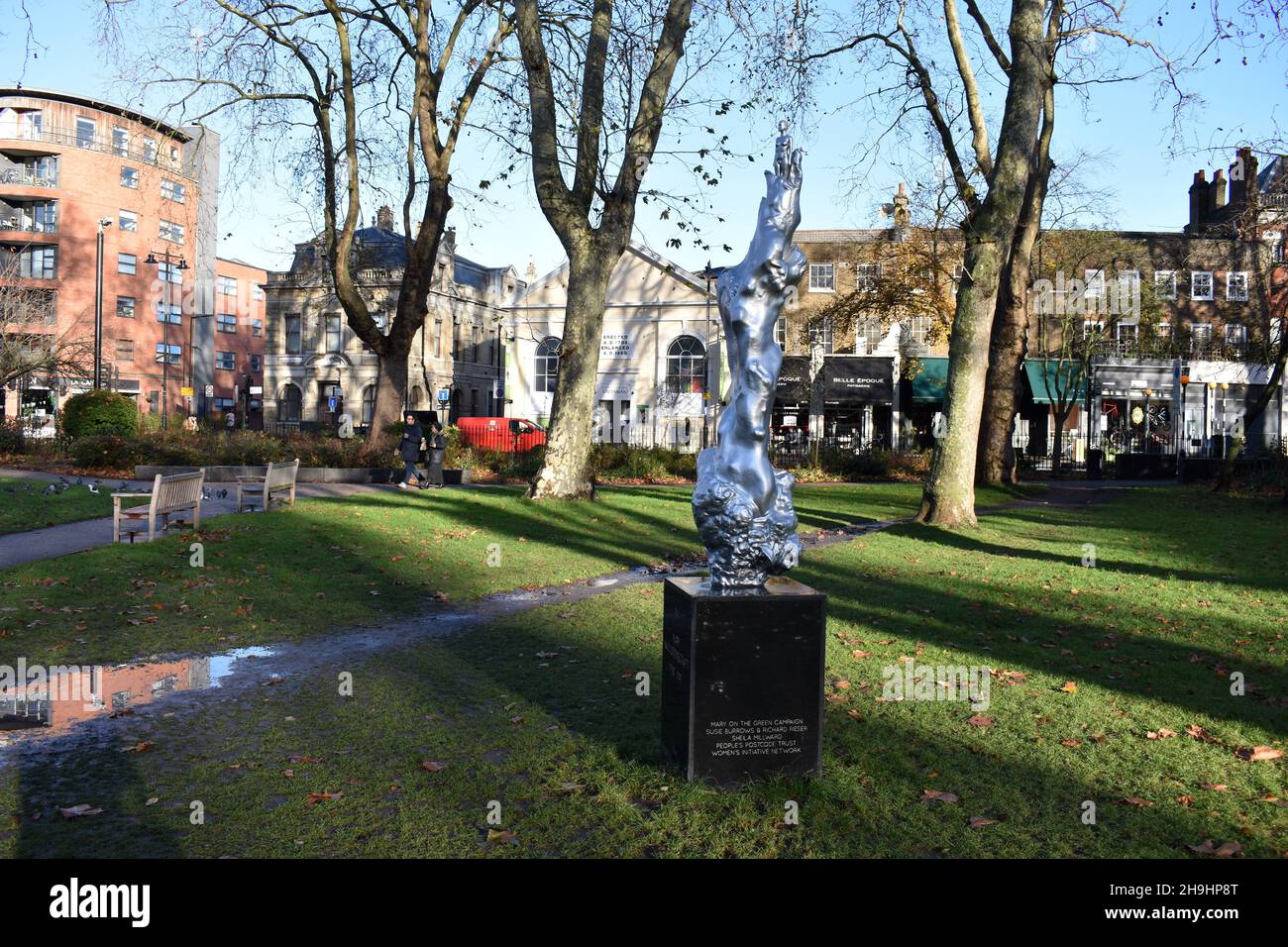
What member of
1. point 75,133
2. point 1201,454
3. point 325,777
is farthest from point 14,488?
point 75,133

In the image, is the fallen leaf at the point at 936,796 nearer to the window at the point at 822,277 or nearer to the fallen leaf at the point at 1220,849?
the fallen leaf at the point at 1220,849

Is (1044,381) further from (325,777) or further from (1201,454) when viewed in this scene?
(325,777)

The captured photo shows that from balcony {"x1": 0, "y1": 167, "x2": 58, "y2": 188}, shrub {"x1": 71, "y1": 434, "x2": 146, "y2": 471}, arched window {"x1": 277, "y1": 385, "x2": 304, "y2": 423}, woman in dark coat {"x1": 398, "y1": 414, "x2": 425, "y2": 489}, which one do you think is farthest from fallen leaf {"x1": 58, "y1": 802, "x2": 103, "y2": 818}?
balcony {"x1": 0, "y1": 167, "x2": 58, "y2": 188}

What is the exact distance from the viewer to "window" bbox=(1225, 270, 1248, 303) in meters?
48.3

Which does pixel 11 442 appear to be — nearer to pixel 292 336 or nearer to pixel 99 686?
pixel 99 686

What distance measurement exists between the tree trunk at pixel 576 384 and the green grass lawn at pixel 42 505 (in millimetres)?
7530

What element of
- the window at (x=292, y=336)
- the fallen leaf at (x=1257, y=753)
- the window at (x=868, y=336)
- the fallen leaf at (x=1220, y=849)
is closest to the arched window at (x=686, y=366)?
the window at (x=868, y=336)

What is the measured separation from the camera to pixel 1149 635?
894cm

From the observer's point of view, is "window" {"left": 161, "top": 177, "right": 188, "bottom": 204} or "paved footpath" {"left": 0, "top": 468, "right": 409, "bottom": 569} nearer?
"paved footpath" {"left": 0, "top": 468, "right": 409, "bottom": 569}

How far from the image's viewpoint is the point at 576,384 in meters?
18.7

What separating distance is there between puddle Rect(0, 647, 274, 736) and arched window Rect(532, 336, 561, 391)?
133ft

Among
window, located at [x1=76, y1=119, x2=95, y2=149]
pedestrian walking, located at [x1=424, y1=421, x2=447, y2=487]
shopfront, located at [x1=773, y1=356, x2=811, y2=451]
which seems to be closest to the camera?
pedestrian walking, located at [x1=424, y1=421, x2=447, y2=487]

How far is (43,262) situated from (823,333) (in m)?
43.9

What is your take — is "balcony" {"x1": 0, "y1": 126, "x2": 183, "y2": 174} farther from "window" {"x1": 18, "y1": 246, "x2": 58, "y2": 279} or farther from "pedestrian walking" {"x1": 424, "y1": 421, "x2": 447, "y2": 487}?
"pedestrian walking" {"x1": 424, "y1": 421, "x2": 447, "y2": 487}
